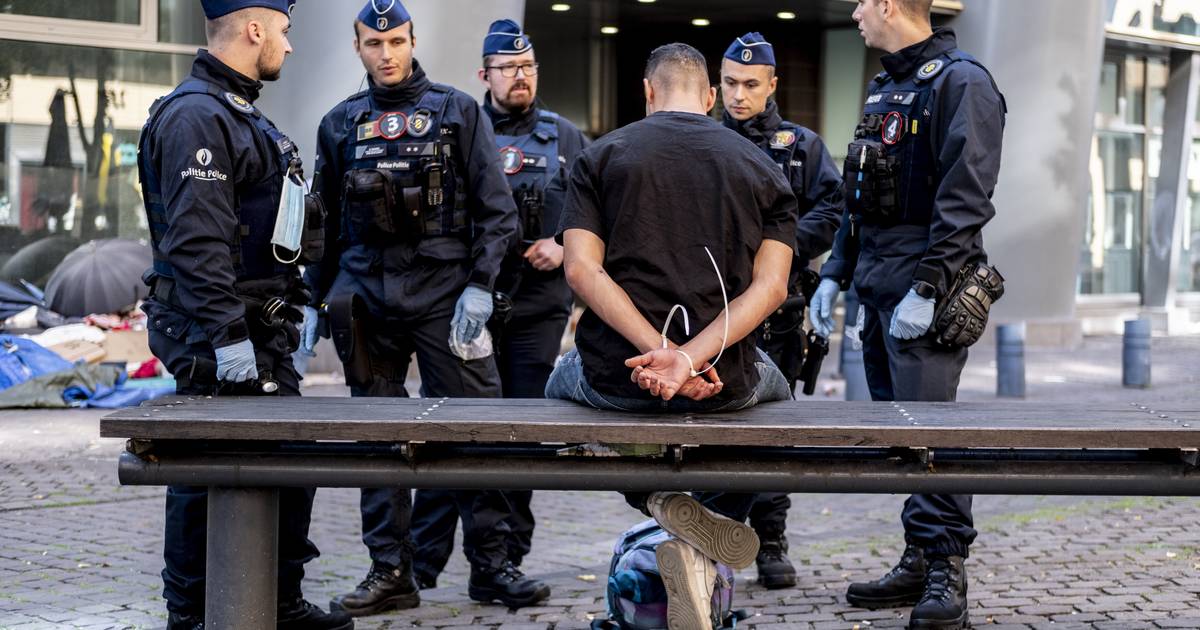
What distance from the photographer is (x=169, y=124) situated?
184 inches

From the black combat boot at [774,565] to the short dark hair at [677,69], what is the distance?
221 centimetres

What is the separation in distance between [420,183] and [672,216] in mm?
1739

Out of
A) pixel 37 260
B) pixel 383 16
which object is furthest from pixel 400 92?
pixel 37 260

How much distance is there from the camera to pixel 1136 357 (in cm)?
1431

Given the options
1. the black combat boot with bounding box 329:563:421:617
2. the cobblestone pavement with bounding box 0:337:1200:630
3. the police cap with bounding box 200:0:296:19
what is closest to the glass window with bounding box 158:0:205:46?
the cobblestone pavement with bounding box 0:337:1200:630

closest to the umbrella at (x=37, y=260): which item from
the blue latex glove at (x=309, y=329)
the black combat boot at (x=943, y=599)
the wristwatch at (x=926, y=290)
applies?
the blue latex glove at (x=309, y=329)

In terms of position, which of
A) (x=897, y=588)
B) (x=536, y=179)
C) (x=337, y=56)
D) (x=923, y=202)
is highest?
(x=337, y=56)

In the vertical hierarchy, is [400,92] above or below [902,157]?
above

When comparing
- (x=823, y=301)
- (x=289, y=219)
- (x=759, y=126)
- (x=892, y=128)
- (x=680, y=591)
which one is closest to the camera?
(x=680, y=591)

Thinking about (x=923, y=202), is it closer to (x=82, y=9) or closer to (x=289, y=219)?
(x=289, y=219)

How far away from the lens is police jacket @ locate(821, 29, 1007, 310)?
5348mm

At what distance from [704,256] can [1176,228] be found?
65.2ft

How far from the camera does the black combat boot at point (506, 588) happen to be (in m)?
5.64

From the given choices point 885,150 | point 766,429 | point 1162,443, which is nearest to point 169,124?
point 766,429
